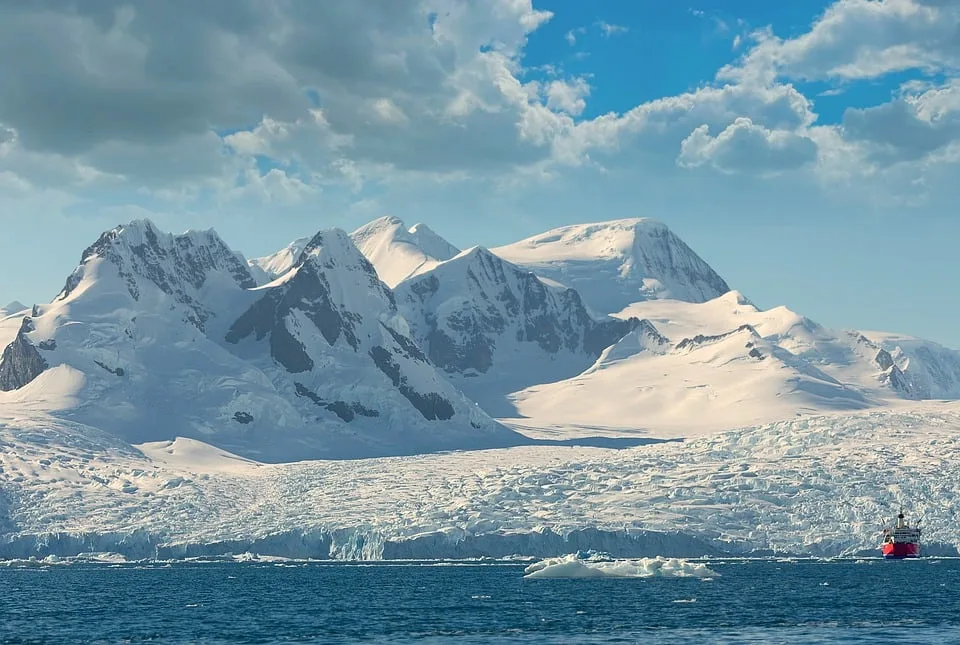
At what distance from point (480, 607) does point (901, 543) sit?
277ft

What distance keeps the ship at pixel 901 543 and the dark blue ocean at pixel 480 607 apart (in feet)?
15.3

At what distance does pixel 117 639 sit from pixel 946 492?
131 meters

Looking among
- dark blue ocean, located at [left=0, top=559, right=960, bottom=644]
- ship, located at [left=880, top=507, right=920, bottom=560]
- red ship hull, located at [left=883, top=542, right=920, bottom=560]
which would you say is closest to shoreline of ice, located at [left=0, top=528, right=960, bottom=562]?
ship, located at [left=880, top=507, right=920, bottom=560]

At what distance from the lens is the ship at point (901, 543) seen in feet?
603

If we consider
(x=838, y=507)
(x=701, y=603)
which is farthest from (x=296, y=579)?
(x=838, y=507)

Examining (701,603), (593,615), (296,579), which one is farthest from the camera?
(296,579)

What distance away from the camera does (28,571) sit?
186750mm

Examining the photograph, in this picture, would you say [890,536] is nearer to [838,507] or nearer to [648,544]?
[838,507]

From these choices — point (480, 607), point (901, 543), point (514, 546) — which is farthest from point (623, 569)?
point (901, 543)

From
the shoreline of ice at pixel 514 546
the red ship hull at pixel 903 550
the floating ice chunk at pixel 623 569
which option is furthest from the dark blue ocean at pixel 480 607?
the shoreline of ice at pixel 514 546

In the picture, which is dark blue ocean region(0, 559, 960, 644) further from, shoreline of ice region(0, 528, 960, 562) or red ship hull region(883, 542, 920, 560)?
shoreline of ice region(0, 528, 960, 562)

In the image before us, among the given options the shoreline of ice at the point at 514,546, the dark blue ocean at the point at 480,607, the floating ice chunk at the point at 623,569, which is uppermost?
the shoreline of ice at the point at 514,546

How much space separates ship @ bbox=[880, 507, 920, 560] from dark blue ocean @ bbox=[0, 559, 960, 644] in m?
4.65

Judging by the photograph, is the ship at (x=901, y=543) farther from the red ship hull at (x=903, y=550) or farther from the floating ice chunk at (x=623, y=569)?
the floating ice chunk at (x=623, y=569)
